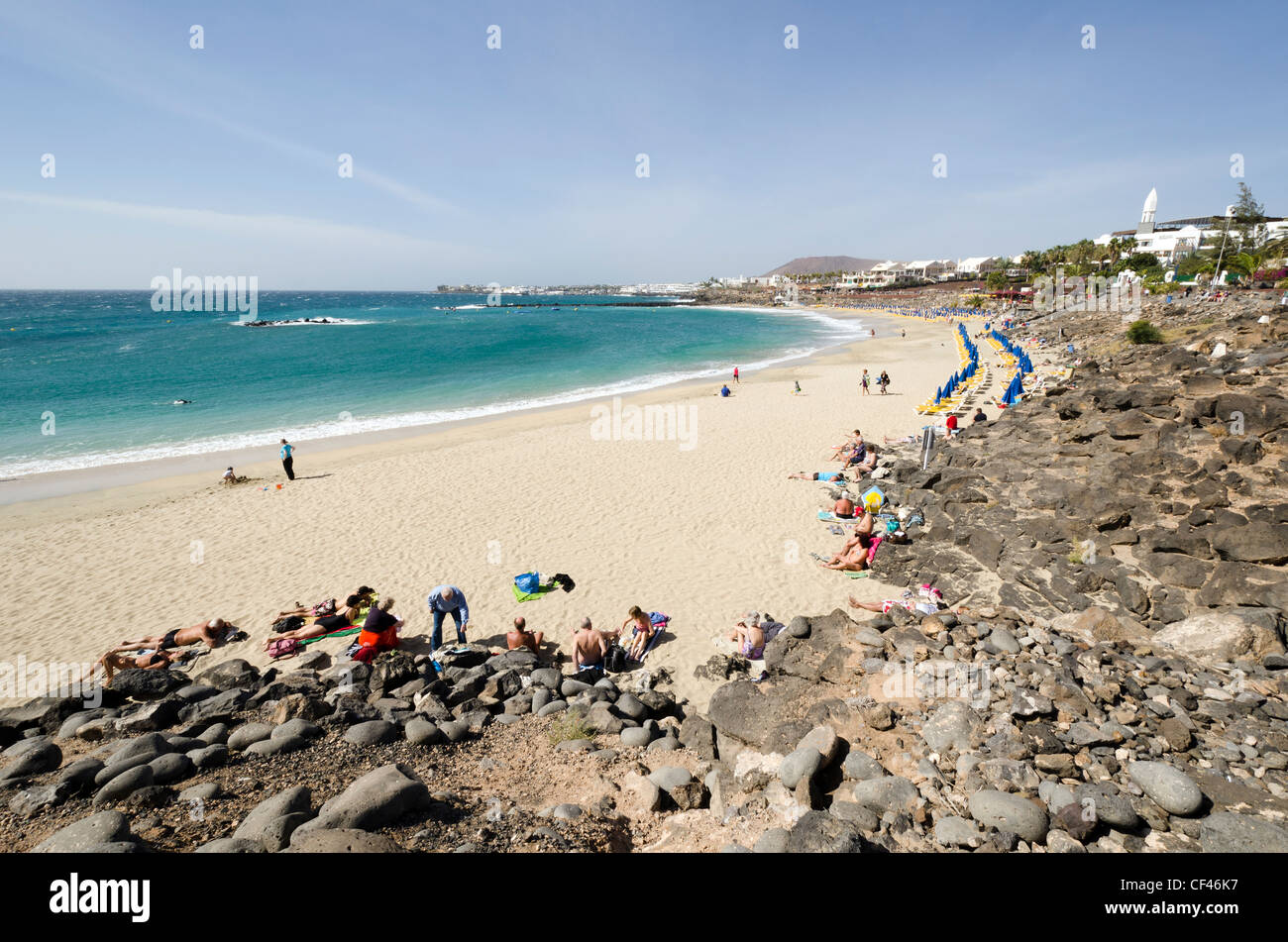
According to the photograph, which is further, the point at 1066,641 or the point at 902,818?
the point at 1066,641

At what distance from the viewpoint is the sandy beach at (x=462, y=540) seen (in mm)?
9180

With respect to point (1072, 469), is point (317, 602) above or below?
below

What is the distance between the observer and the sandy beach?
30.1ft

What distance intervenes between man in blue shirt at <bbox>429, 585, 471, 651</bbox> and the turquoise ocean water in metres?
18.7

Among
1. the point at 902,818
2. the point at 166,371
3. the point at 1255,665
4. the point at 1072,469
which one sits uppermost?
the point at 166,371

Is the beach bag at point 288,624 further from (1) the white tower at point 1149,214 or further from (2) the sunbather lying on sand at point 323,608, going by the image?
(1) the white tower at point 1149,214

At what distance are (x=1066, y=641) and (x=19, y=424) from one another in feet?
129

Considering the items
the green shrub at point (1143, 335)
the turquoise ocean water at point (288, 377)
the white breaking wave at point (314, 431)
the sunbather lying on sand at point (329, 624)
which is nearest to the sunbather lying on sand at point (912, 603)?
the sunbather lying on sand at point (329, 624)

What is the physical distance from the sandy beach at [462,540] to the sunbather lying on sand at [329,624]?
1.20 ft

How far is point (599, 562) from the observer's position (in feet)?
35.7

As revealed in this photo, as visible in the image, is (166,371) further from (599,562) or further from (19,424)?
(599,562)

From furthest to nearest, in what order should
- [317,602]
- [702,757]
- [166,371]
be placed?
[166,371], [317,602], [702,757]
